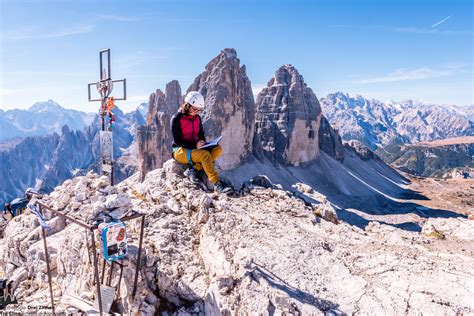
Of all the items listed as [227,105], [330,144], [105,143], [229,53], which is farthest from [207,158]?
[330,144]

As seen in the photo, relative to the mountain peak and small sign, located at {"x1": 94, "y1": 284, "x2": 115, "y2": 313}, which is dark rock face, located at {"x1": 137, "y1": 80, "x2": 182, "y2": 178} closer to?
the mountain peak

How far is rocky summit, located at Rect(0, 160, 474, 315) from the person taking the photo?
21.6ft

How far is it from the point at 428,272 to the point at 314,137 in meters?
80.1

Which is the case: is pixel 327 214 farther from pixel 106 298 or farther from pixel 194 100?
pixel 106 298

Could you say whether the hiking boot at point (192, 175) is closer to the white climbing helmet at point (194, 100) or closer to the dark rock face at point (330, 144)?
the white climbing helmet at point (194, 100)

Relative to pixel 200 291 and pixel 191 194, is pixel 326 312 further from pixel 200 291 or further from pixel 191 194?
pixel 191 194

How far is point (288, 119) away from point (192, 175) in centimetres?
7348

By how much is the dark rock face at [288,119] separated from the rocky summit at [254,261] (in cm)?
6606

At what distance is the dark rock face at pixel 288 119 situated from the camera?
263 ft

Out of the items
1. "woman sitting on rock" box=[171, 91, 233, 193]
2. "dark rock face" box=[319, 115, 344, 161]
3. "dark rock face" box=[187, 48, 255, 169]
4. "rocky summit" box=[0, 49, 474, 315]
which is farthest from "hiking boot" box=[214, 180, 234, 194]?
"dark rock face" box=[319, 115, 344, 161]

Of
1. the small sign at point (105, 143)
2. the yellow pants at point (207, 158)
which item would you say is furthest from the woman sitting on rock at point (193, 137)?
the small sign at point (105, 143)

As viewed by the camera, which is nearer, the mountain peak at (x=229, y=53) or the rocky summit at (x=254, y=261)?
the rocky summit at (x=254, y=261)

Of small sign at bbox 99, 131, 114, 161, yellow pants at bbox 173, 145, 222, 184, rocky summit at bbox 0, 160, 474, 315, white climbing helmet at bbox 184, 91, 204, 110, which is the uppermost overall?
white climbing helmet at bbox 184, 91, 204, 110

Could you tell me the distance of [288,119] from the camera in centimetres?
8319
